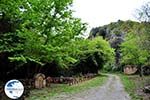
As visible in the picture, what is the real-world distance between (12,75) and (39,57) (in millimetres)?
5275

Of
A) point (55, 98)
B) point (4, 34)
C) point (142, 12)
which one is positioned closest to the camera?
point (55, 98)

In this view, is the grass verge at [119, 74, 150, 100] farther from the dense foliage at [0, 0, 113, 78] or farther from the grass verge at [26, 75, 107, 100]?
the dense foliage at [0, 0, 113, 78]

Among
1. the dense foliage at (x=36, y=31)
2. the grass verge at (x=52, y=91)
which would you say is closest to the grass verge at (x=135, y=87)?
the grass verge at (x=52, y=91)

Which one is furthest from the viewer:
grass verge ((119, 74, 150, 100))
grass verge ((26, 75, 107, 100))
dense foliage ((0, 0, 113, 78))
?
dense foliage ((0, 0, 113, 78))

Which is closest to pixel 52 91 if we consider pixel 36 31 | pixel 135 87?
pixel 36 31

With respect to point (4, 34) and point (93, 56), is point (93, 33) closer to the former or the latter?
point (93, 56)

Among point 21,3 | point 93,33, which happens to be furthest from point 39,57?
point 93,33

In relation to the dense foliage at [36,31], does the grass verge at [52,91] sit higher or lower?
lower

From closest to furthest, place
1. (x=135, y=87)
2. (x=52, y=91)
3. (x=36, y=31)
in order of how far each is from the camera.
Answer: (x=52, y=91)
(x=36, y=31)
(x=135, y=87)

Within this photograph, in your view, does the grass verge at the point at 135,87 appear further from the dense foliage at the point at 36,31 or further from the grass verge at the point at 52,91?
the dense foliage at the point at 36,31

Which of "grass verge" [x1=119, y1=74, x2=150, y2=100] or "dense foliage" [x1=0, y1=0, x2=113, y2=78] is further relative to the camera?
"dense foliage" [x1=0, y1=0, x2=113, y2=78]

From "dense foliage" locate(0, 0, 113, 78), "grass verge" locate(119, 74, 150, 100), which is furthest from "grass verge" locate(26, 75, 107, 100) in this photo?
"grass verge" locate(119, 74, 150, 100)

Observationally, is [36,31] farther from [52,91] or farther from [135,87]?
[135,87]

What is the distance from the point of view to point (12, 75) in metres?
34.1
